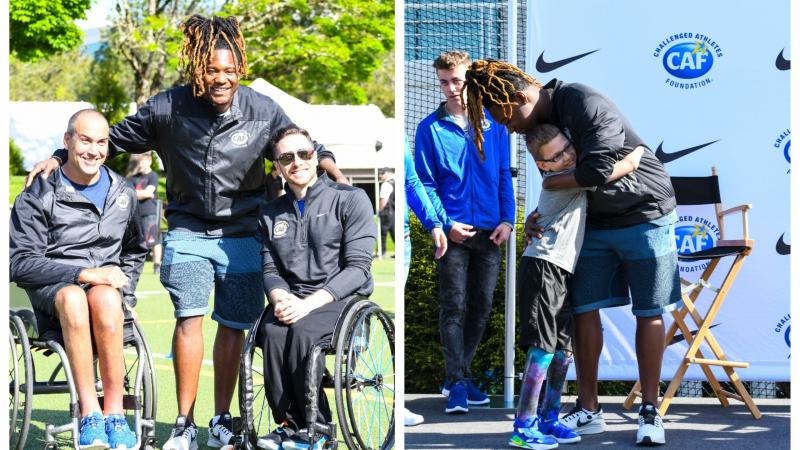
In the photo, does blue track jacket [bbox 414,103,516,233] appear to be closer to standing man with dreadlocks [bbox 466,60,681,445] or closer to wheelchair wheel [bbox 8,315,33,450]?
standing man with dreadlocks [bbox 466,60,681,445]

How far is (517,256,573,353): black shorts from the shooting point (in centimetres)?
466

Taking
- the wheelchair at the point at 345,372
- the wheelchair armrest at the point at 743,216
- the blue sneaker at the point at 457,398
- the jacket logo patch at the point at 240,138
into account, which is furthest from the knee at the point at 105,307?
the wheelchair armrest at the point at 743,216

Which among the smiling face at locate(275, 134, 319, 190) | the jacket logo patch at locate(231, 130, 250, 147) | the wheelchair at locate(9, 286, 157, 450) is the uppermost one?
the jacket logo patch at locate(231, 130, 250, 147)

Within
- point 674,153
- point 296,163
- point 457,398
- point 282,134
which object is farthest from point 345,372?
point 674,153

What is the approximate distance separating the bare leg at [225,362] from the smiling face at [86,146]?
0.86 m

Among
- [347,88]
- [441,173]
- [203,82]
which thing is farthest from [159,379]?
[347,88]

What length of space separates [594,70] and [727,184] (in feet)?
3.11

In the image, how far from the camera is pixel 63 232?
4.29 metres

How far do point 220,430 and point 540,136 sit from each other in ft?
6.06

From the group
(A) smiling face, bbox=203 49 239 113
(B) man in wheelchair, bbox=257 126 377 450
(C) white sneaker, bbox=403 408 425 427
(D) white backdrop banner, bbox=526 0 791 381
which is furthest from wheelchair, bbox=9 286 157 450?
(D) white backdrop banner, bbox=526 0 791 381

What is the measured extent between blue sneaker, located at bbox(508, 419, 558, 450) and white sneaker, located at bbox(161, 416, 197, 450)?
137 cm

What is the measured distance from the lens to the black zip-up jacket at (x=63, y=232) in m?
4.18

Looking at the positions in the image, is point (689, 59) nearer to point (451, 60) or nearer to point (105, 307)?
point (451, 60)

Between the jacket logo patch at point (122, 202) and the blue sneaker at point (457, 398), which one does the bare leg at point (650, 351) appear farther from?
the jacket logo patch at point (122, 202)
